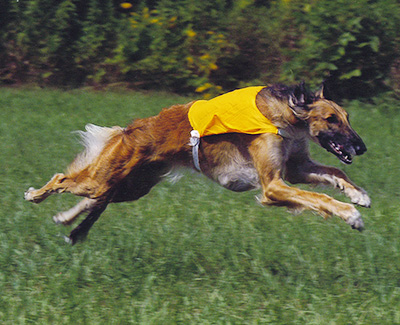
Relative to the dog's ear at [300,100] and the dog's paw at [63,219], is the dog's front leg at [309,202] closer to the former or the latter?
the dog's ear at [300,100]

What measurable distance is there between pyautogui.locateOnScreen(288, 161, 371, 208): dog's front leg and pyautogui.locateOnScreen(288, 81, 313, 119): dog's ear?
459 millimetres

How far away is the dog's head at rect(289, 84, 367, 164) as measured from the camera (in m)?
4.93

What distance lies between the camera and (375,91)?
11992 millimetres

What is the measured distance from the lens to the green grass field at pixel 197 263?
15.5ft

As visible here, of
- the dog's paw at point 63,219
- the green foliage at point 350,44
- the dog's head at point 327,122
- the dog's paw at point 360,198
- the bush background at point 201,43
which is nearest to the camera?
the dog's paw at point 360,198

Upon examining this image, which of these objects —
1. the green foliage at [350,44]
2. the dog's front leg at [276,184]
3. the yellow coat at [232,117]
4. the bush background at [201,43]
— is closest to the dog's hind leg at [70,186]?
the yellow coat at [232,117]

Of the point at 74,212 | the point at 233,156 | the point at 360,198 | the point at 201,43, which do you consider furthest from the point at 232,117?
the point at 201,43

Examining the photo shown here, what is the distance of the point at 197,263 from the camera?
5500 mm

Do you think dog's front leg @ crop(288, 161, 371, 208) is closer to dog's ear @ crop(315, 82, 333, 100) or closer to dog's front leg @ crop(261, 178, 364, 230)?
dog's front leg @ crop(261, 178, 364, 230)

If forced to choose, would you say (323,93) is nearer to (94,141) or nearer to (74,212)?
(94,141)

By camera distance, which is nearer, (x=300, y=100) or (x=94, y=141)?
(x=300, y=100)

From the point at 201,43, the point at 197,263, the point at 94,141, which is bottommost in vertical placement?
the point at 201,43

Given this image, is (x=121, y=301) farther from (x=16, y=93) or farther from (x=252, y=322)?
(x=16, y=93)

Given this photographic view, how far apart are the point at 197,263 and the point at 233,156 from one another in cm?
92
